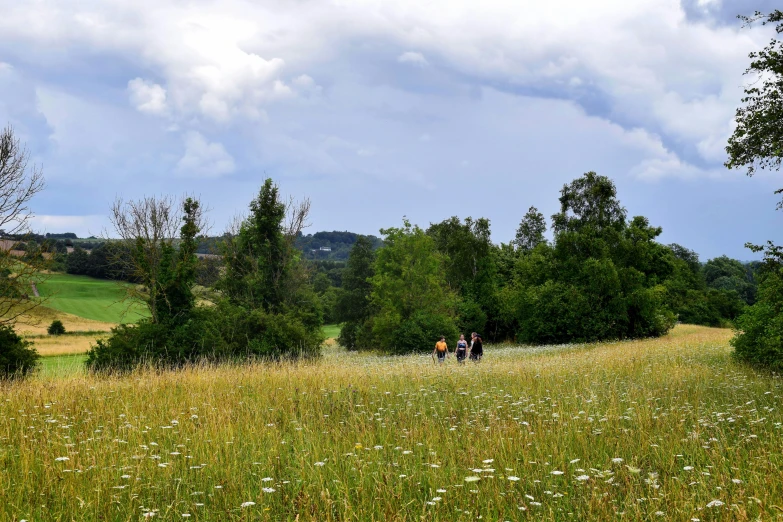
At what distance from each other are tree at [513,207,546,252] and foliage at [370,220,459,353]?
34012 millimetres

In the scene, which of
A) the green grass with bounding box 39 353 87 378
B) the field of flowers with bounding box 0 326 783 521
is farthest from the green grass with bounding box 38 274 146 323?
the field of flowers with bounding box 0 326 783 521

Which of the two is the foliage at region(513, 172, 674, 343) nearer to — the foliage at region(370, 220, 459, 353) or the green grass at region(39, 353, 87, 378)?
the foliage at region(370, 220, 459, 353)

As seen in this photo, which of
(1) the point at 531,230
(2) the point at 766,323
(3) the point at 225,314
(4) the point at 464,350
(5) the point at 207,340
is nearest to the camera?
(2) the point at 766,323

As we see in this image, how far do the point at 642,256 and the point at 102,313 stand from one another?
2777 inches

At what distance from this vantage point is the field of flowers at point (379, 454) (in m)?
5.04

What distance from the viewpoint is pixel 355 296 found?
199 feet

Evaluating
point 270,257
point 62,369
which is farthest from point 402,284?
point 62,369

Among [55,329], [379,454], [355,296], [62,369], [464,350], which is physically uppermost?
[355,296]

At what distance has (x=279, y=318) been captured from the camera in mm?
29203

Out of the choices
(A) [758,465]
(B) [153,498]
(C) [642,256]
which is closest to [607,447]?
(A) [758,465]

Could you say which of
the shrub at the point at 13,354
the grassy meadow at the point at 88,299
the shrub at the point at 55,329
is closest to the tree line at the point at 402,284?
the shrub at the point at 13,354

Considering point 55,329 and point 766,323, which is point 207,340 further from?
point 55,329

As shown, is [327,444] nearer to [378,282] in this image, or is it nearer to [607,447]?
[607,447]

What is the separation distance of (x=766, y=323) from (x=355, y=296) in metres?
45.4
